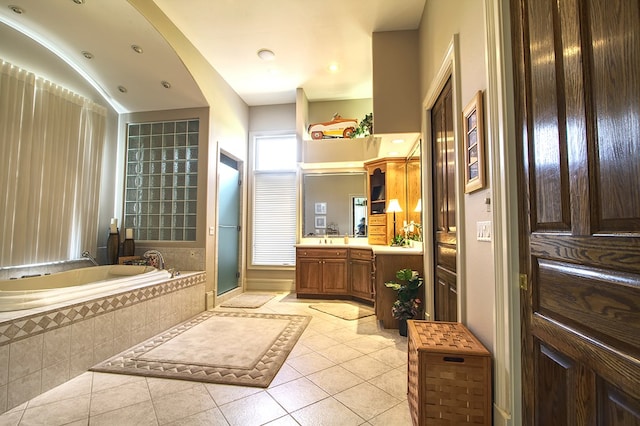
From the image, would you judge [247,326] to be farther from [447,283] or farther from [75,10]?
[75,10]

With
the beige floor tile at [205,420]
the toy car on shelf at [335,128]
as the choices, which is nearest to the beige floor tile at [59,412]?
the beige floor tile at [205,420]

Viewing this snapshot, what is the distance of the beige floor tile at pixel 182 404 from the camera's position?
5.36ft

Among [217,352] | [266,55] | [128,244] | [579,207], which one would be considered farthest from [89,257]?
[579,207]

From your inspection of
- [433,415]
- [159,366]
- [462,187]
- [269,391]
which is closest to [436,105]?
[462,187]

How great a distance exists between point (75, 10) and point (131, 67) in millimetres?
745

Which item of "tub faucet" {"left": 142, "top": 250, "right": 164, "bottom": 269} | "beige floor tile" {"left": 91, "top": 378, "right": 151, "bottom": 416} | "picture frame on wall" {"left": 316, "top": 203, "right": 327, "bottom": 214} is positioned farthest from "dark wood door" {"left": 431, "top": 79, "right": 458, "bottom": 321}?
"tub faucet" {"left": 142, "top": 250, "right": 164, "bottom": 269}

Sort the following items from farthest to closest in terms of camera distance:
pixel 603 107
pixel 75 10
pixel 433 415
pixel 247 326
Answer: pixel 247 326
pixel 75 10
pixel 433 415
pixel 603 107

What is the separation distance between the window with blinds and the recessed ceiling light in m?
1.49

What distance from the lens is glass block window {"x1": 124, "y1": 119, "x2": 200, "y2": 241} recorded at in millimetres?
3916

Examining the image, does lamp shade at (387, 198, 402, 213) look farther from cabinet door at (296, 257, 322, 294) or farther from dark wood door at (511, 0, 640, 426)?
dark wood door at (511, 0, 640, 426)

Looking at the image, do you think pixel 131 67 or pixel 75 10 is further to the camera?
pixel 131 67

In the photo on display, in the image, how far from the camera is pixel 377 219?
435 centimetres

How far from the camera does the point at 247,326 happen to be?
3123 millimetres

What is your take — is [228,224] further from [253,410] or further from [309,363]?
[253,410]
